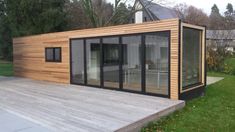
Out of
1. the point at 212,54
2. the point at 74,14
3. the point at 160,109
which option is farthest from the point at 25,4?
the point at 160,109

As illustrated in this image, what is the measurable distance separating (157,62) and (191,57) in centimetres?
106

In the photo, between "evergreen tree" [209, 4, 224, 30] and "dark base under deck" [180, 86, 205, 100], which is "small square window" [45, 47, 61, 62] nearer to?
"dark base under deck" [180, 86, 205, 100]

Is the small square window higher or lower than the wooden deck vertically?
higher

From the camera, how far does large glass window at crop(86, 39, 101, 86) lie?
25.7ft

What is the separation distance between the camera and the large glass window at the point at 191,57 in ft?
20.8

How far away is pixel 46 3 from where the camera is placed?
50.6 ft

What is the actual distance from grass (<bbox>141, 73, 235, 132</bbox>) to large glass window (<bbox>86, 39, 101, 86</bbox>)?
312 cm

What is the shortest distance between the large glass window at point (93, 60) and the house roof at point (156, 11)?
11.6m

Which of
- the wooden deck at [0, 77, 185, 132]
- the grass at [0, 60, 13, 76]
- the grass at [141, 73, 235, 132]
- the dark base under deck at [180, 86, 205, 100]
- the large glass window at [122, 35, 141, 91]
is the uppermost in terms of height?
Result: the large glass window at [122, 35, 141, 91]

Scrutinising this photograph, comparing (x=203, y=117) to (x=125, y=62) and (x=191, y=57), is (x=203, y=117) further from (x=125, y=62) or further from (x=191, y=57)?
(x=125, y=62)

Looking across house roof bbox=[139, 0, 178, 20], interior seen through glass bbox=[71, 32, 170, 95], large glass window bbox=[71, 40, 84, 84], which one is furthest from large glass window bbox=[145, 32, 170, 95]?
house roof bbox=[139, 0, 178, 20]

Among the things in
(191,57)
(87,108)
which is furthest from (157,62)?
(87,108)

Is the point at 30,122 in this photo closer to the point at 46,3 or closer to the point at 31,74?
the point at 31,74

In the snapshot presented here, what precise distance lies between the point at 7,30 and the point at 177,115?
17.7 meters
